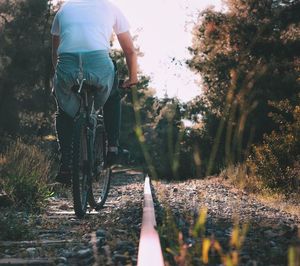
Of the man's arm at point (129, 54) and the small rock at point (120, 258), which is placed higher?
the man's arm at point (129, 54)

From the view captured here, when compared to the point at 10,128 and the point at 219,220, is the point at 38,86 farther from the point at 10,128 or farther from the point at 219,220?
the point at 219,220

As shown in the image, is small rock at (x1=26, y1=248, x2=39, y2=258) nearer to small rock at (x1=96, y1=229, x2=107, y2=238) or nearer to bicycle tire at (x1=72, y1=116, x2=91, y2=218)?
small rock at (x1=96, y1=229, x2=107, y2=238)

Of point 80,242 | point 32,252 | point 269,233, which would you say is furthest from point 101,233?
point 269,233

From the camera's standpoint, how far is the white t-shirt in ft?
15.8

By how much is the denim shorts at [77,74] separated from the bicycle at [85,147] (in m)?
0.06

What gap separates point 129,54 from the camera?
5.30 meters

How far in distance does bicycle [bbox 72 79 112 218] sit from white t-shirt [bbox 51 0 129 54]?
355 mm

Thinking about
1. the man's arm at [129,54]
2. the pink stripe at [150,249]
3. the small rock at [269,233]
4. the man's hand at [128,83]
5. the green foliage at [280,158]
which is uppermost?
the man's arm at [129,54]

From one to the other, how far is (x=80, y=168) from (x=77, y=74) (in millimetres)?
827

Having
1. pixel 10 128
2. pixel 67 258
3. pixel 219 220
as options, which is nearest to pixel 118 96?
pixel 219 220

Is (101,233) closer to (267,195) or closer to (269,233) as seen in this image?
(269,233)

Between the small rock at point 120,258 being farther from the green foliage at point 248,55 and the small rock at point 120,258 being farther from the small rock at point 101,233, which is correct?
the green foliage at point 248,55

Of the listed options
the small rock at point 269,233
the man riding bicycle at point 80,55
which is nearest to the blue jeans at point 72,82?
the man riding bicycle at point 80,55

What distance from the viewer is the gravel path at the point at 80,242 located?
10.2 ft
